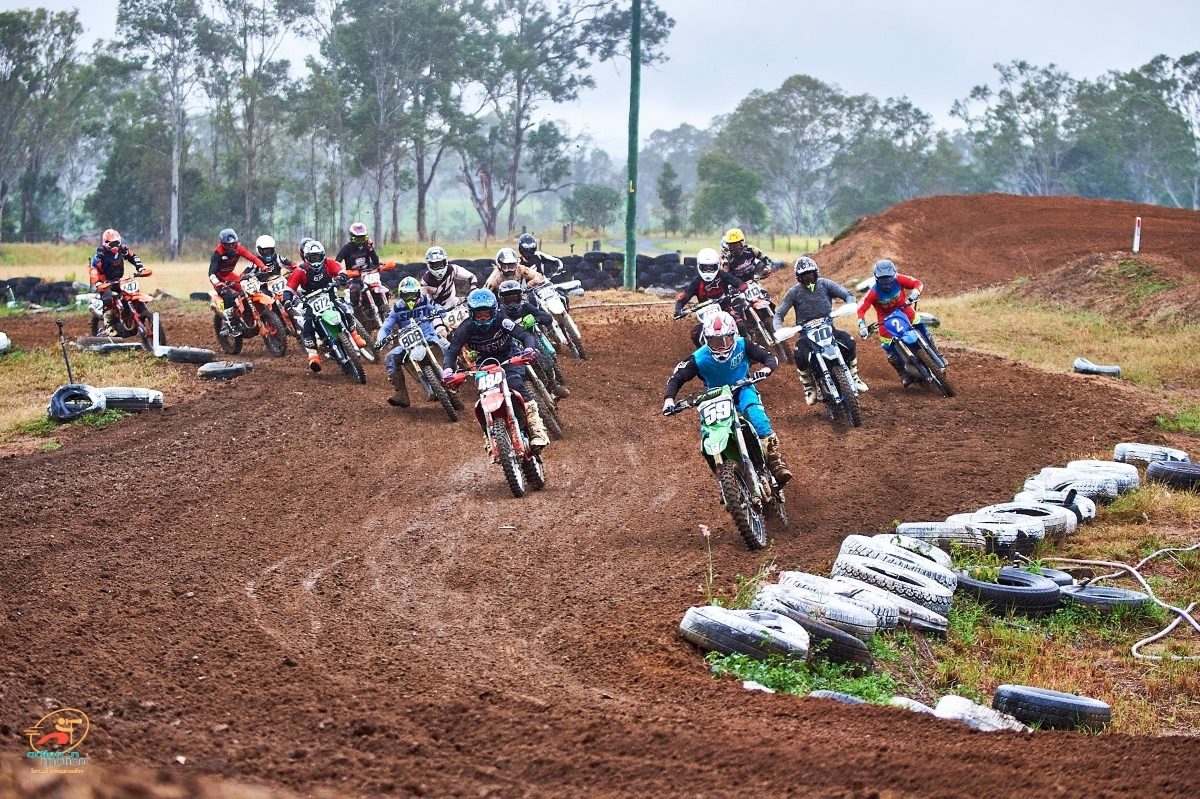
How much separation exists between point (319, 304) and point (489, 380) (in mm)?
6388

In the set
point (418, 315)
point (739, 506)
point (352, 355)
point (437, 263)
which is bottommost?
point (739, 506)

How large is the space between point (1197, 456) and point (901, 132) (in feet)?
198

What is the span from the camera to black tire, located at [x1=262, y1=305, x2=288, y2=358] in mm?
19219

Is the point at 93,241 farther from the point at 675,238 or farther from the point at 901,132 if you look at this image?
the point at 901,132

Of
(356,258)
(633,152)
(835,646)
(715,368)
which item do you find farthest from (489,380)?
(633,152)

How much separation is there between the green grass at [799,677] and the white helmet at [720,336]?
364 centimetres

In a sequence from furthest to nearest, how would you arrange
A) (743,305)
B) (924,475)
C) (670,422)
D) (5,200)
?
(5,200) → (743,305) → (670,422) → (924,475)

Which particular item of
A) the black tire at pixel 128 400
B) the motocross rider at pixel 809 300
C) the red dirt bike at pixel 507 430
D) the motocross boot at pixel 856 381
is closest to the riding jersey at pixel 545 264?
the motocross rider at pixel 809 300

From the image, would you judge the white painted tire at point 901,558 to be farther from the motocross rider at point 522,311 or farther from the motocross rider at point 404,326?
the motocross rider at point 404,326

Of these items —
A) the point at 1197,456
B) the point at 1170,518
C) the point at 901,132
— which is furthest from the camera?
the point at 901,132

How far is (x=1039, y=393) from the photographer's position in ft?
50.3

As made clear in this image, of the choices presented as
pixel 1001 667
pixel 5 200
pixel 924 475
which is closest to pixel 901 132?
pixel 5 200

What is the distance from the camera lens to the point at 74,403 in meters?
14.4

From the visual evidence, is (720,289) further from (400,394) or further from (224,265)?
(224,265)
